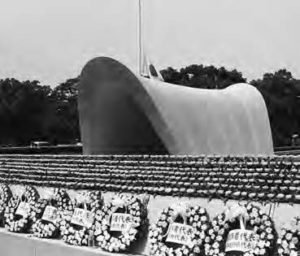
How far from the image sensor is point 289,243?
4.50 metres

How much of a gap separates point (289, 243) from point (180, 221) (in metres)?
1.25

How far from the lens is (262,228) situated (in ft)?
15.6

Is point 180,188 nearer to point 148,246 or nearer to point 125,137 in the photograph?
point 148,246

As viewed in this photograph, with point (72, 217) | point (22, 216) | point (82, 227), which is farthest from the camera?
point (22, 216)

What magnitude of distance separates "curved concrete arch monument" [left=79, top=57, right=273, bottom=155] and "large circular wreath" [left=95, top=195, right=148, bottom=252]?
728cm

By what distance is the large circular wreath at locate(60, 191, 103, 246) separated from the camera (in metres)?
6.30

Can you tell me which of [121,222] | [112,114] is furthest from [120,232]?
[112,114]

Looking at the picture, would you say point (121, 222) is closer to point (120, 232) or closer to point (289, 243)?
point (120, 232)

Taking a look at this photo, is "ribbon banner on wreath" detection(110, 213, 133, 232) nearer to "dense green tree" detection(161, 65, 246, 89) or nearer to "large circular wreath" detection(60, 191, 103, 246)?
"large circular wreath" detection(60, 191, 103, 246)

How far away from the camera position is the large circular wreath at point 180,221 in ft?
16.9

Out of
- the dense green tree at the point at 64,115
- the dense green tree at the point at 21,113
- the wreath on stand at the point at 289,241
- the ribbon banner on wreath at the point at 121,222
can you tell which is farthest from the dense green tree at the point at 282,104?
the wreath on stand at the point at 289,241

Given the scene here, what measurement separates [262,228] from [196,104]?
11343mm

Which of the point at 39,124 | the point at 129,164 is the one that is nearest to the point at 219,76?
the point at 39,124

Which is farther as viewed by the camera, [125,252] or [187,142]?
[187,142]
